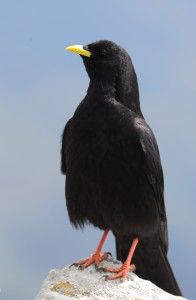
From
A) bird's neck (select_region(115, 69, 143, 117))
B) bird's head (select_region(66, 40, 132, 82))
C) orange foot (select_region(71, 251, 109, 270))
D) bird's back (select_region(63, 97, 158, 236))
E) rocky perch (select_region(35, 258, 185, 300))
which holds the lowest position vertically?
rocky perch (select_region(35, 258, 185, 300))

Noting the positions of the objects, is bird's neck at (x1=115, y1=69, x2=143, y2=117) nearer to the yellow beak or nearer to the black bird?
the black bird

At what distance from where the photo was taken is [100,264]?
22.2 ft

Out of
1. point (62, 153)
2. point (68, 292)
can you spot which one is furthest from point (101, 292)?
point (62, 153)

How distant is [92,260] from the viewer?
675 centimetres

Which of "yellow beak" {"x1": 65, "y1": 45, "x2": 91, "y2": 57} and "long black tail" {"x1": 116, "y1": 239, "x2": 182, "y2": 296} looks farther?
"long black tail" {"x1": 116, "y1": 239, "x2": 182, "y2": 296}

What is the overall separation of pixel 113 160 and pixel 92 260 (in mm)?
1117

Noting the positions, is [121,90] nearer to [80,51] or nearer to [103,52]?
[103,52]

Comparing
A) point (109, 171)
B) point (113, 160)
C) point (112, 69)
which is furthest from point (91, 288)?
point (112, 69)

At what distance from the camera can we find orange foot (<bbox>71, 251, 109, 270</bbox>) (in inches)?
261

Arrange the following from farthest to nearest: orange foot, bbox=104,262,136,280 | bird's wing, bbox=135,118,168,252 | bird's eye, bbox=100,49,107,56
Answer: bird's eye, bbox=100,49,107,56
bird's wing, bbox=135,118,168,252
orange foot, bbox=104,262,136,280

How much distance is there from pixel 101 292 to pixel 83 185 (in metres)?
1.32

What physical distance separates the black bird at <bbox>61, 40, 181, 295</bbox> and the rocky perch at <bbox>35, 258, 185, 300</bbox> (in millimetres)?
145

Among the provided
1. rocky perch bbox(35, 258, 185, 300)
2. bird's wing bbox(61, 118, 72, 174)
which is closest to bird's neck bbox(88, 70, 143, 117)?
bird's wing bbox(61, 118, 72, 174)

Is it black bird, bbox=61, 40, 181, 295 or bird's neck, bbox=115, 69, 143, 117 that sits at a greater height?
bird's neck, bbox=115, 69, 143, 117
